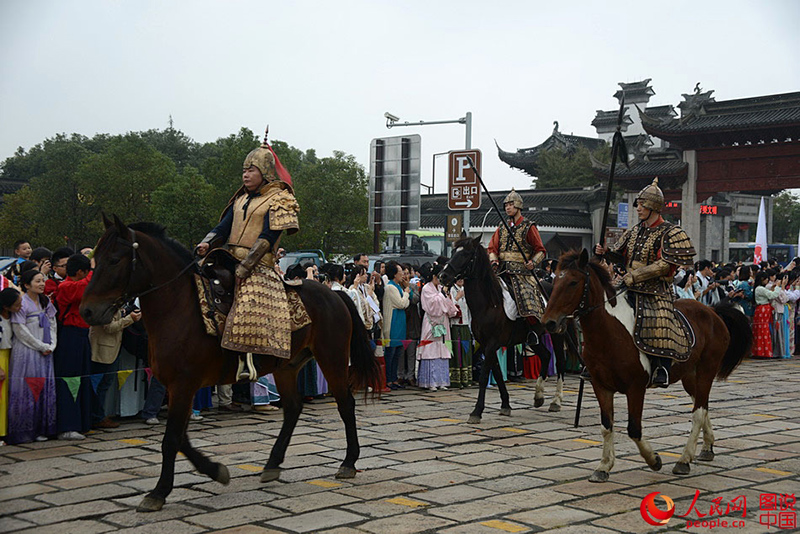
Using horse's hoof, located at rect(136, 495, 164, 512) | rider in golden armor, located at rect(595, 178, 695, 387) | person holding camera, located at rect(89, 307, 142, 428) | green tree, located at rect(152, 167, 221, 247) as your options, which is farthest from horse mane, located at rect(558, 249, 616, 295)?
green tree, located at rect(152, 167, 221, 247)

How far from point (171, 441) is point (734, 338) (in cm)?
497

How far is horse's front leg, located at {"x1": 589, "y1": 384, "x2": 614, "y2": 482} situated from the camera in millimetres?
6000

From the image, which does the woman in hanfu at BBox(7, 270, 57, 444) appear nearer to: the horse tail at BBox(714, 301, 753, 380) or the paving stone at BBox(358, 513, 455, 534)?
the paving stone at BBox(358, 513, 455, 534)

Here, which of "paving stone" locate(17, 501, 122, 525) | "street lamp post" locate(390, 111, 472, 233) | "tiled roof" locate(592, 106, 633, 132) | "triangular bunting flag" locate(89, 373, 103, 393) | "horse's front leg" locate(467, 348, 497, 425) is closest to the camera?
"paving stone" locate(17, 501, 122, 525)

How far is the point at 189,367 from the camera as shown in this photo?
547 cm

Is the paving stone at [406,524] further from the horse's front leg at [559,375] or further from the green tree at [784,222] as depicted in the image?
the green tree at [784,222]

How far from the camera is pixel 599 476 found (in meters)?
5.98

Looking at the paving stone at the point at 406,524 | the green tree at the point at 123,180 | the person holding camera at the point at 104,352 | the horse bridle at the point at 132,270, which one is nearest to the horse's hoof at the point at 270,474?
the paving stone at the point at 406,524

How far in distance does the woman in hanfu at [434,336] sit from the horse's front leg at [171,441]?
5985 mm

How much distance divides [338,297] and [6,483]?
284cm

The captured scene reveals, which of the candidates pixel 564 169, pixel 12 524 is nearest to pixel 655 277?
pixel 12 524

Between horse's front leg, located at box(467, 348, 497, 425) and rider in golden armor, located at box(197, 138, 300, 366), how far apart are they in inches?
129

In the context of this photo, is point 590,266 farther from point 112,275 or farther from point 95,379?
point 95,379

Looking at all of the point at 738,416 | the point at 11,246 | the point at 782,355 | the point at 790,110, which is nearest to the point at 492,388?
the point at 738,416
